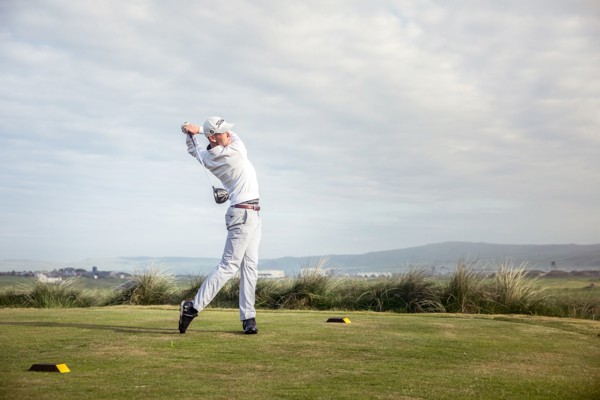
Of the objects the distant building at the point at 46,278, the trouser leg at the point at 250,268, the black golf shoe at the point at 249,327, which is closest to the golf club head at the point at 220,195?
the trouser leg at the point at 250,268

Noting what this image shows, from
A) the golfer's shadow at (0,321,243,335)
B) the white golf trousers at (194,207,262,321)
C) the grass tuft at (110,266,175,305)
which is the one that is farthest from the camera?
the grass tuft at (110,266,175,305)

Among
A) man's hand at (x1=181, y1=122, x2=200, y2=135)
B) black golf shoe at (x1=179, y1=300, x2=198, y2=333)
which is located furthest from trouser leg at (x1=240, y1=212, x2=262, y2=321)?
man's hand at (x1=181, y1=122, x2=200, y2=135)

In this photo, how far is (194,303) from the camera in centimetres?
900

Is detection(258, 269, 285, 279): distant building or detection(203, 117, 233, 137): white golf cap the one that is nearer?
detection(203, 117, 233, 137): white golf cap

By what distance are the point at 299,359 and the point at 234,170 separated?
290cm

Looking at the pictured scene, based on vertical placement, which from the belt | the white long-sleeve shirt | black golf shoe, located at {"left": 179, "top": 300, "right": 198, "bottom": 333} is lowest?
black golf shoe, located at {"left": 179, "top": 300, "right": 198, "bottom": 333}

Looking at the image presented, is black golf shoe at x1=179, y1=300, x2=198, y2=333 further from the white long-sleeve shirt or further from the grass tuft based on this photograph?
the grass tuft

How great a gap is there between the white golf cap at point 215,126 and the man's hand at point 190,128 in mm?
213

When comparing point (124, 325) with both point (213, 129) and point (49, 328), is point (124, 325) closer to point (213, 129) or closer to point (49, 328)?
point (49, 328)

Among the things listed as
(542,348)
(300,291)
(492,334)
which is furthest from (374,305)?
(542,348)

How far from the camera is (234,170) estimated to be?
361 inches

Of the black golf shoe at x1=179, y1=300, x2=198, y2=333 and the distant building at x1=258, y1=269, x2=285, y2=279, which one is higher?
the distant building at x1=258, y1=269, x2=285, y2=279

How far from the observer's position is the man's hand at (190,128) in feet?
31.1

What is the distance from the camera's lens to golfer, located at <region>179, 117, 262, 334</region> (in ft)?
29.9
